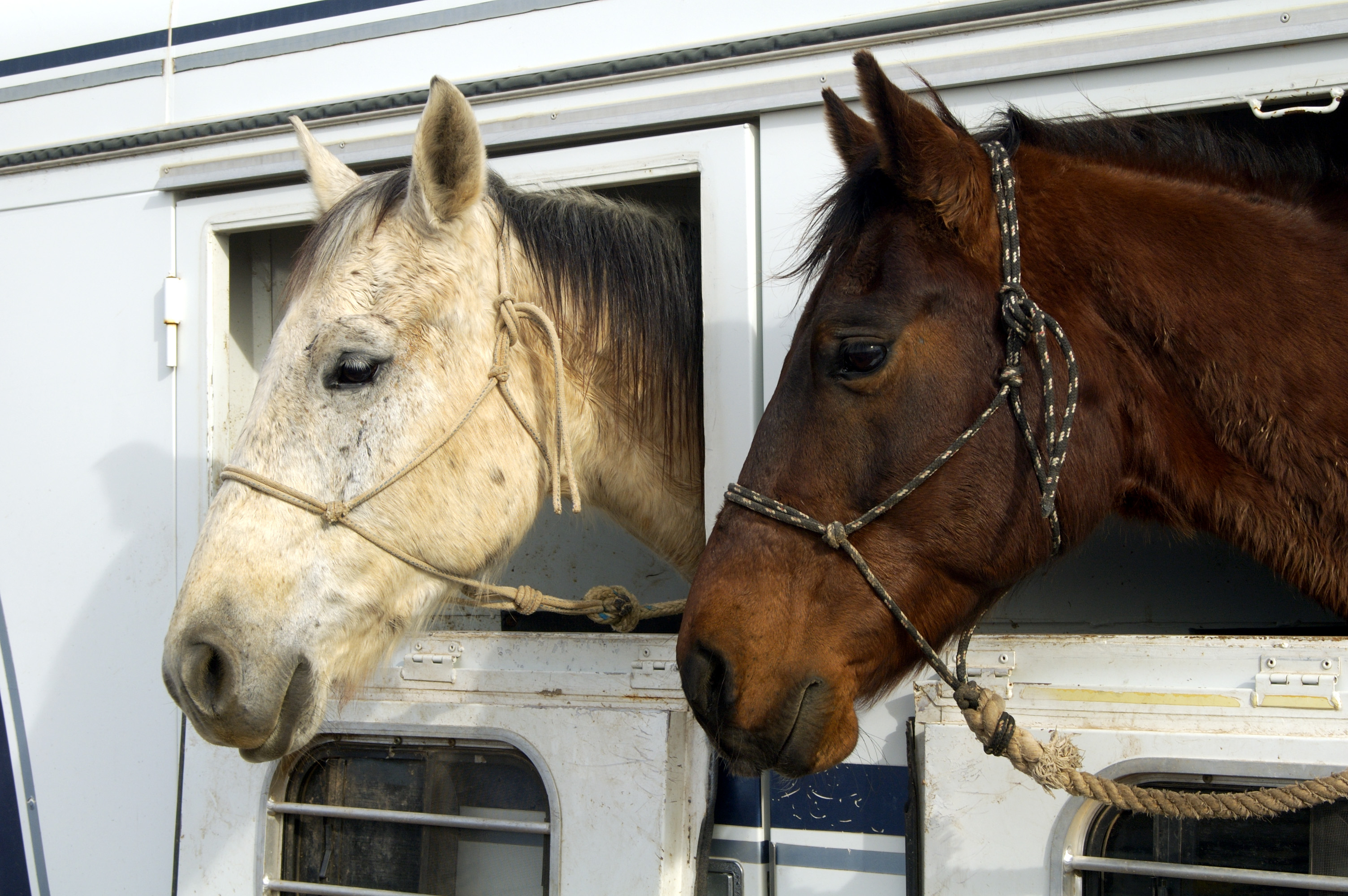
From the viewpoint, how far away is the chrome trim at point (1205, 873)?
1.43m

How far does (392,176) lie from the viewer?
2031 millimetres

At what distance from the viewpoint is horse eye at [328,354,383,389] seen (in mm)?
1842

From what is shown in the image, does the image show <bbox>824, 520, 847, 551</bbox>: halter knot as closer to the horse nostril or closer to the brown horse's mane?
the brown horse's mane

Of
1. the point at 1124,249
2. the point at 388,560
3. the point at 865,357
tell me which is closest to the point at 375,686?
the point at 388,560

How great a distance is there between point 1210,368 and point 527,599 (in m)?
1.46

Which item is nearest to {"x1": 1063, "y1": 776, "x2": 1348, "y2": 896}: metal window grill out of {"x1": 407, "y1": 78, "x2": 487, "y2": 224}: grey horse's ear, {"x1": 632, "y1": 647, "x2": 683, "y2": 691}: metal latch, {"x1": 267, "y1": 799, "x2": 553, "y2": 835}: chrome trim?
{"x1": 632, "y1": 647, "x2": 683, "y2": 691}: metal latch

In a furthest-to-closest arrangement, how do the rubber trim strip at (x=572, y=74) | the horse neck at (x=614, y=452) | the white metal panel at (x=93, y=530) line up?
the white metal panel at (x=93, y=530)
the horse neck at (x=614, y=452)
the rubber trim strip at (x=572, y=74)

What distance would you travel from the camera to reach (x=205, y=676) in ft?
5.49

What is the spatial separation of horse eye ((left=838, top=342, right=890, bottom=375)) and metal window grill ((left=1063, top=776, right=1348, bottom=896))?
0.91 metres

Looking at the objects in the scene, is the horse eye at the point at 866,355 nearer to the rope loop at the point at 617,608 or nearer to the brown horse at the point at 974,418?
the brown horse at the point at 974,418

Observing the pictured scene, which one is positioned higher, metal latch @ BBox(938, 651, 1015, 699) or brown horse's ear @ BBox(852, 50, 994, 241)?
brown horse's ear @ BBox(852, 50, 994, 241)

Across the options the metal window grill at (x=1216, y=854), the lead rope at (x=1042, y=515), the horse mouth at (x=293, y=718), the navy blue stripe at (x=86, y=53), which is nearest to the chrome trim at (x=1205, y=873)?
the metal window grill at (x=1216, y=854)

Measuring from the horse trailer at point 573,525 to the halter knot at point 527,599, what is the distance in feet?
0.24

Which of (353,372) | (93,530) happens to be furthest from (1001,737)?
(93,530)
